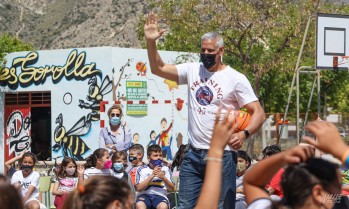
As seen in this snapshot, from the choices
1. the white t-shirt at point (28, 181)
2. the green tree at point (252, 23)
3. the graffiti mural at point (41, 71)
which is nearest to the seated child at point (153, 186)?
the white t-shirt at point (28, 181)

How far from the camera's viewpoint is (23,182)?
11797 mm

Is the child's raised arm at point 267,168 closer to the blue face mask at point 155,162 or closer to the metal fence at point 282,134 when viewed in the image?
the blue face mask at point 155,162

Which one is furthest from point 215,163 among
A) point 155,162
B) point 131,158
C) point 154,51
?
point 131,158

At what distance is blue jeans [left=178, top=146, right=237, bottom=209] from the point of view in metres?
7.01

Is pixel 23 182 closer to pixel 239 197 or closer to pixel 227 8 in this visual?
pixel 239 197

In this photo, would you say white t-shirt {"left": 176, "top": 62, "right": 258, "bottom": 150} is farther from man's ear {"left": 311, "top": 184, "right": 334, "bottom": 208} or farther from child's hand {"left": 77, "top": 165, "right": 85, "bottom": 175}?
child's hand {"left": 77, "top": 165, "right": 85, "bottom": 175}

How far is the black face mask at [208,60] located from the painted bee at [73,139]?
1942cm

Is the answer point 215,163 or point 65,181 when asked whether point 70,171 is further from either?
point 215,163

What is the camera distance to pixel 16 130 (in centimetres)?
2828

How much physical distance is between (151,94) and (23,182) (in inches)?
587

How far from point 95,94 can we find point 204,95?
19.6 meters

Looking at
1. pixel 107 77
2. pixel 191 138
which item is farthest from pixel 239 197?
pixel 107 77

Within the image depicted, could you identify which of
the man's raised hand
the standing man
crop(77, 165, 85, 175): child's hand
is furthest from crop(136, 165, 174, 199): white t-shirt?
the man's raised hand

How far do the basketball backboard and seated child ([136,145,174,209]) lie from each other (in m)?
11.9
